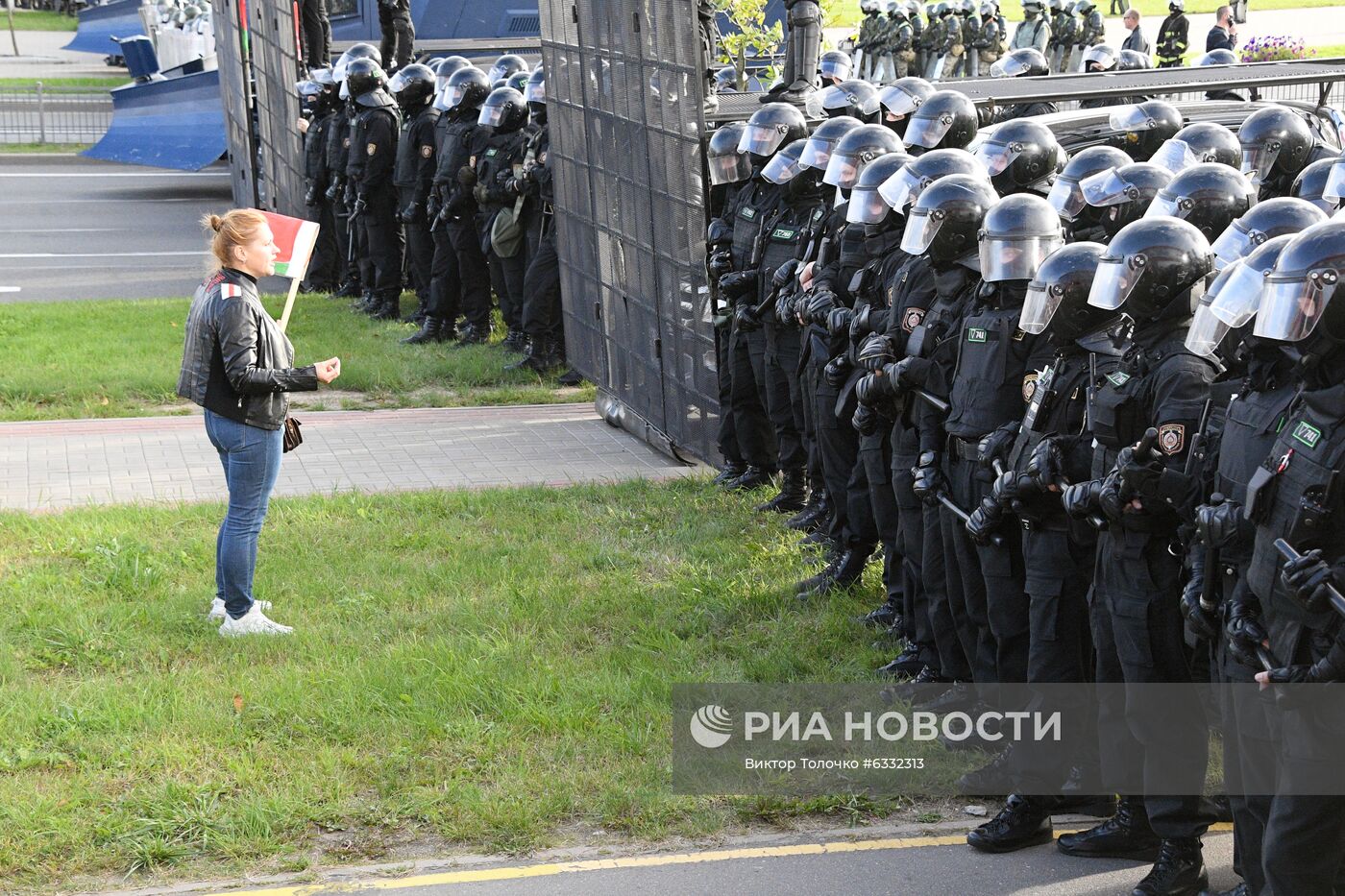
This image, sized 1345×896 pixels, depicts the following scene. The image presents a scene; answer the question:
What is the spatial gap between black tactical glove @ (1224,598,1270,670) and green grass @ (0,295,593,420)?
8.63 m

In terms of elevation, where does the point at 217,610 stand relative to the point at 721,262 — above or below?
below

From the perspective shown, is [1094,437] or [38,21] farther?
[38,21]

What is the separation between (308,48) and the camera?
19094 millimetres

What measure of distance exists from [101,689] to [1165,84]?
877cm

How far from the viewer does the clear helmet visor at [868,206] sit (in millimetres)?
6961

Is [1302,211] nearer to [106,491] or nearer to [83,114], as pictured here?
[106,491]

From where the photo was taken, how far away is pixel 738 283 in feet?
28.8

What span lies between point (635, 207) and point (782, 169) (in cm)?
208

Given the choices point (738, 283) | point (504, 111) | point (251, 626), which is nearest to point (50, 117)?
point (504, 111)

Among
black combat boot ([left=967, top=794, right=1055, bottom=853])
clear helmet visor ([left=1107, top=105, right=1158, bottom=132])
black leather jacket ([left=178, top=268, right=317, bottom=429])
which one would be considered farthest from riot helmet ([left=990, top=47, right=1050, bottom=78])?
black combat boot ([left=967, top=794, right=1055, bottom=853])

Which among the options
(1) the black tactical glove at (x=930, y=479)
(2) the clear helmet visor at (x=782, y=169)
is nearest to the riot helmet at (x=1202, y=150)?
(2) the clear helmet visor at (x=782, y=169)

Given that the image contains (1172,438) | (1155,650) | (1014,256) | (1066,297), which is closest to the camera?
(1172,438)

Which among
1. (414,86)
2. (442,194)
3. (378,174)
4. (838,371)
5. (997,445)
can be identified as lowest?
(838,371)

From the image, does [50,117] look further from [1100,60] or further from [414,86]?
[1100,60]
